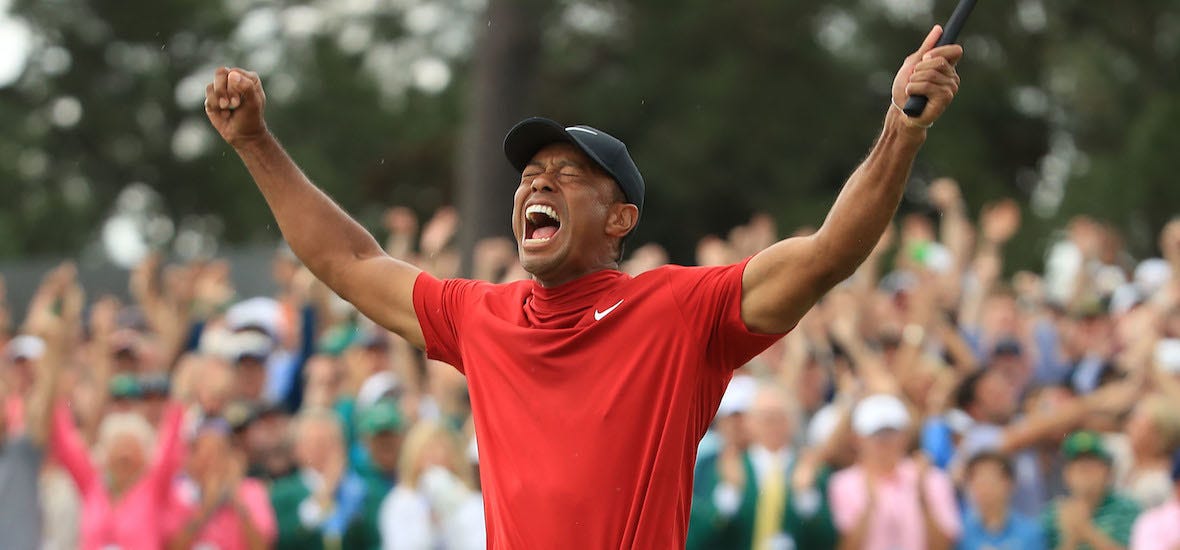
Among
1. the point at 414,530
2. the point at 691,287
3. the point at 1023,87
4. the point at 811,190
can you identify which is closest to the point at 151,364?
the point at 414,530

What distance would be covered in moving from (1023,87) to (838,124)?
2.77 m

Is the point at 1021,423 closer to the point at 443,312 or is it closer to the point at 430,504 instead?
the point at 430,504

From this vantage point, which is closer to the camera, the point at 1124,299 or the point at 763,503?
the point at 763,503

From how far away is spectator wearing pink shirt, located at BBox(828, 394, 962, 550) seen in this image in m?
8.38

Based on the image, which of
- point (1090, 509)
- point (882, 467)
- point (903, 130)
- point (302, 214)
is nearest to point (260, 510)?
point (882, 467)

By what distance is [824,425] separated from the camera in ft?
29.5

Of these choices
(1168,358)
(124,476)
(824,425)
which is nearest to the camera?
(124,476)

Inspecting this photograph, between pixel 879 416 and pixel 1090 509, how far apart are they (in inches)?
41.4

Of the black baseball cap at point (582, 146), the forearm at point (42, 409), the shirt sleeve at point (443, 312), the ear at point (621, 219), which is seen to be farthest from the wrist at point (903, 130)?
the forearm at point (42, 409)

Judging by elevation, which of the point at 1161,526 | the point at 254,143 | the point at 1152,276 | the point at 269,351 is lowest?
the point at 254,143

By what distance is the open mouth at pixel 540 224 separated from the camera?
478cm

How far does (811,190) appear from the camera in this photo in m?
25.9

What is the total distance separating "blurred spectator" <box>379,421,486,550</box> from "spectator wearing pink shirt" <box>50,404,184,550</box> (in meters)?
1.05

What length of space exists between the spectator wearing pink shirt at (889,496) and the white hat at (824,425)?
0.26 m
